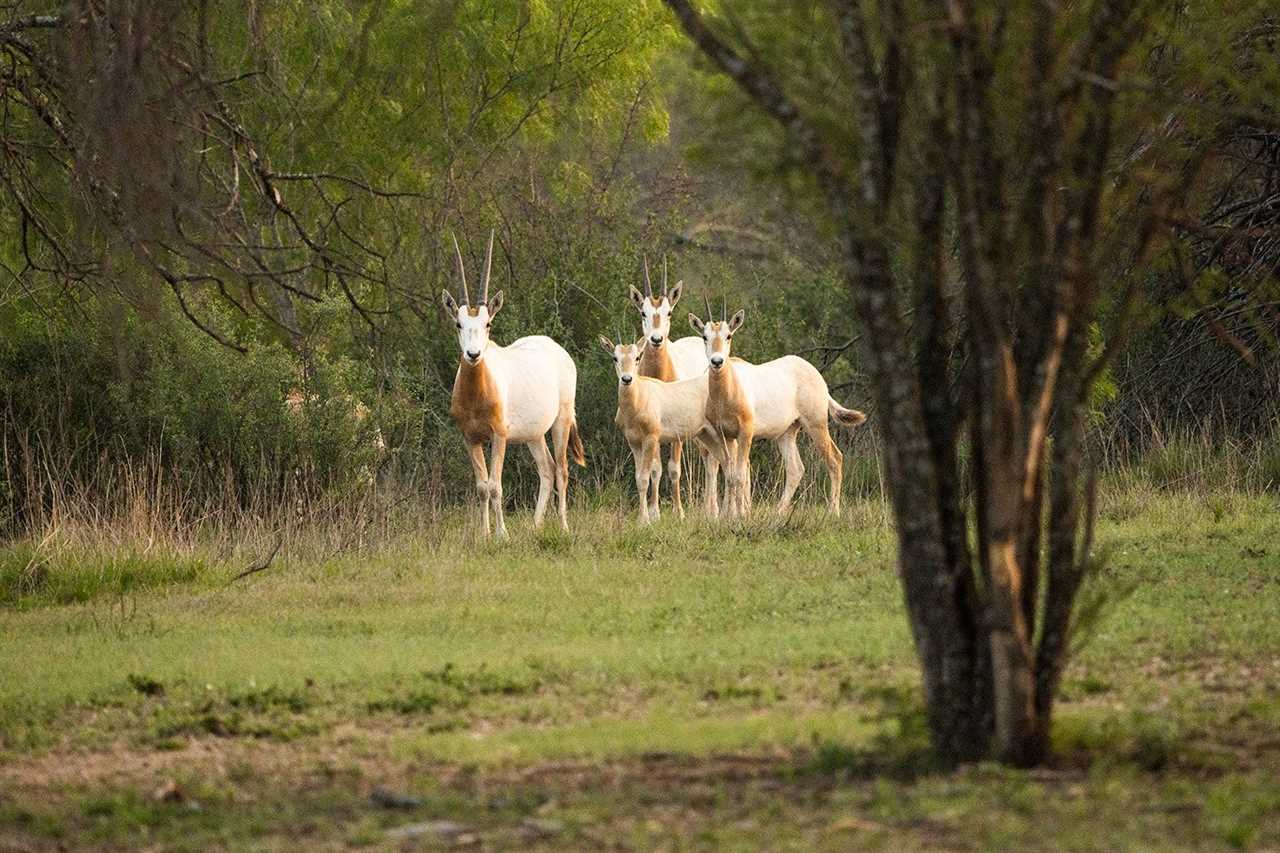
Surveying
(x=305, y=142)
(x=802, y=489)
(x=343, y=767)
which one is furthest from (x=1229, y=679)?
(x=305, y=142)

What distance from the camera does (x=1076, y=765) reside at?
625 centimetres

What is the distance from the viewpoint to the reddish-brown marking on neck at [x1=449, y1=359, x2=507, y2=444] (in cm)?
1730

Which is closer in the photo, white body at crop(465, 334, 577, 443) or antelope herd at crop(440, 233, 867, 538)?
antelope herd at crop(440, 233, 867, 538)

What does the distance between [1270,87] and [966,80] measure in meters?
4.19

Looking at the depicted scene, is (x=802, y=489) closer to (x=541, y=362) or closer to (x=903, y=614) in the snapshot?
(x=541, y=362)

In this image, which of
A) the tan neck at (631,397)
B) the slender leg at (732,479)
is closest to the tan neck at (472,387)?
the tan neck at (631,397)

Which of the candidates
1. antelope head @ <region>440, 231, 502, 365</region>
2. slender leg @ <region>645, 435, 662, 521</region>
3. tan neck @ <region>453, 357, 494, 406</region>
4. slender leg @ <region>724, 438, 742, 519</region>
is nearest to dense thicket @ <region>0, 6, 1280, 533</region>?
antelope head @ <region>440, 231, 502, 365</region>

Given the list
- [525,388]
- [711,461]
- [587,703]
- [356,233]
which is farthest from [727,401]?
[587,703]

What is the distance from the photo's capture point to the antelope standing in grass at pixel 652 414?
18031 millimetres

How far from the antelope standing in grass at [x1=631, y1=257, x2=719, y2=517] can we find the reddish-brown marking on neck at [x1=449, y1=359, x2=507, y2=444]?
6.03 feet

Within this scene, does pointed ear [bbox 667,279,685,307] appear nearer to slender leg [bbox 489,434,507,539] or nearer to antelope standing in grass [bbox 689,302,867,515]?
antelope standing in grass [bbox 689,302,867,515]

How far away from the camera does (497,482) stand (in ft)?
56.3

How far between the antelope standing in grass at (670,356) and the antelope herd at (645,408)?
2cm

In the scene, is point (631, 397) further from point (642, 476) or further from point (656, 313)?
point (656, 313)
